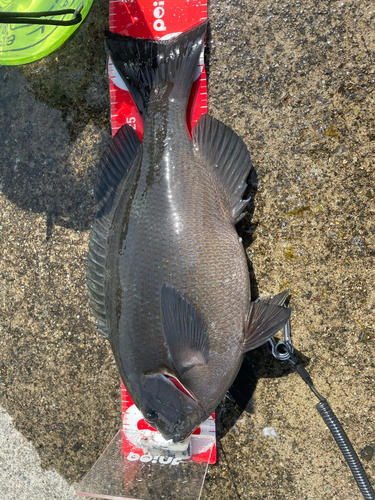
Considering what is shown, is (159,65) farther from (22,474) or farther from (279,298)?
(22,474)

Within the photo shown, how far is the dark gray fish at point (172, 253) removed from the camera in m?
1.66

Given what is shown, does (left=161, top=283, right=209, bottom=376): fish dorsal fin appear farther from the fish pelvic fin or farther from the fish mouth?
the fish pelvic fin

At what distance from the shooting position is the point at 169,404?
1.62 metres

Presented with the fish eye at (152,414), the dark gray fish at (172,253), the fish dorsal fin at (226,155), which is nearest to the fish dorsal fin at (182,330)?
the dark gray fish at (172,253)

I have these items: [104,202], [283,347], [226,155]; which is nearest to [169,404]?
[283,347]

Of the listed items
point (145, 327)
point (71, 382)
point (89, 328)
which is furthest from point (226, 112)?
point (71, 382)

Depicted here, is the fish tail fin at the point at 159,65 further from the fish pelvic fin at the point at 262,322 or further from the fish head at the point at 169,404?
the fish head at the point at 169,404

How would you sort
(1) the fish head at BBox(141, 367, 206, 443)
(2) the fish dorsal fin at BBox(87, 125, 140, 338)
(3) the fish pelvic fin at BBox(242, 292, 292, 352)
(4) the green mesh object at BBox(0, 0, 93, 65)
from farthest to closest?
(4) the green mesh object at BBox(0, 0, 93, 65) < (2) the fish dorsal fin at BBox(87, 125, 140, 338) < (3) the fish pelvic fin at BBox(242, 292, 292, 352) < (1) the fish head at BBox(141, 367, 206, 443)

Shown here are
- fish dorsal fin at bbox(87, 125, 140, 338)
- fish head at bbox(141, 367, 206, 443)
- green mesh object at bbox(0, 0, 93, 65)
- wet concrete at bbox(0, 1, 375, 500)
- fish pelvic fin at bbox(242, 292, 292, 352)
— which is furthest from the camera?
green mesh object at bbox(0, 0, 93, 65)

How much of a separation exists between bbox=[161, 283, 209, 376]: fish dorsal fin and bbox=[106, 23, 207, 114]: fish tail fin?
41.8 inches

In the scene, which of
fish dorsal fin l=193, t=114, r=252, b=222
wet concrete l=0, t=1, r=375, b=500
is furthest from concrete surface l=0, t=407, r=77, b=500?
fish dorsal fin l=193, t=114, r=252, b=222

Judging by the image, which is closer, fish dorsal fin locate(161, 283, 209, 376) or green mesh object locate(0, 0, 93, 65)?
fish dorsal fin locate(161, 283, 209, 376)

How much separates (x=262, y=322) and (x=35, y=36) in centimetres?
224

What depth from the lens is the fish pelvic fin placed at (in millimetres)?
1790
